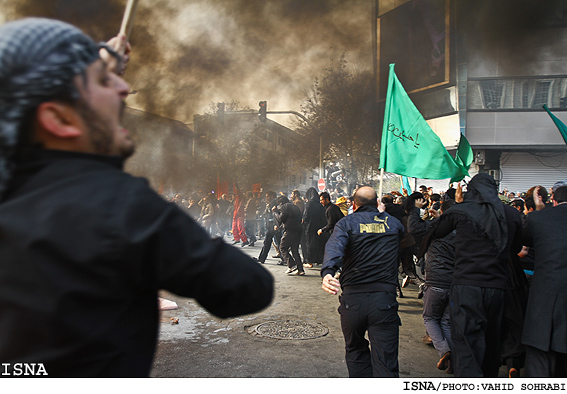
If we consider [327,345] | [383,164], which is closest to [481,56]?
[383,164]

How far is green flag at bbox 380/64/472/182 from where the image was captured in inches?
219

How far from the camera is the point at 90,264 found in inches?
36.1

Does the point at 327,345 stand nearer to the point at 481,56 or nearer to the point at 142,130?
the point at 142,130

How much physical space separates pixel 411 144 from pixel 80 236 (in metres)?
5.23

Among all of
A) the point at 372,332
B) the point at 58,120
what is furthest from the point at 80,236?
the point at 372,332

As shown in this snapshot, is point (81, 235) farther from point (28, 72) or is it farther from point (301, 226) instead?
point (301, 226)

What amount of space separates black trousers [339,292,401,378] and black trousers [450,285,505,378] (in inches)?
19.7

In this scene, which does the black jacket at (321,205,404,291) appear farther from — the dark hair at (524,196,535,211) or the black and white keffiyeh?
the dark hair at (524,196,535,211)

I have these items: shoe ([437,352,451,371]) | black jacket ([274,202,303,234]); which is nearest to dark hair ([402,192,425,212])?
shoe ([437,352,451,371])

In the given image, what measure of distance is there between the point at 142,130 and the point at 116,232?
58.1 ft

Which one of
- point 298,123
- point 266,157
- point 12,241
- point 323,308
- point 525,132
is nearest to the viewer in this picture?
point 12,241

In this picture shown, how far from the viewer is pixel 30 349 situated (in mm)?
936

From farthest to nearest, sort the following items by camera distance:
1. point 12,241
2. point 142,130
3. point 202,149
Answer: point 202,149
point 142,130
point 12,241

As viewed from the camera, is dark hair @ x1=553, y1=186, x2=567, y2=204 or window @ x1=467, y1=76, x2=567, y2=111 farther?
window @ x1=467, y1=76, x2=567, y2=111
